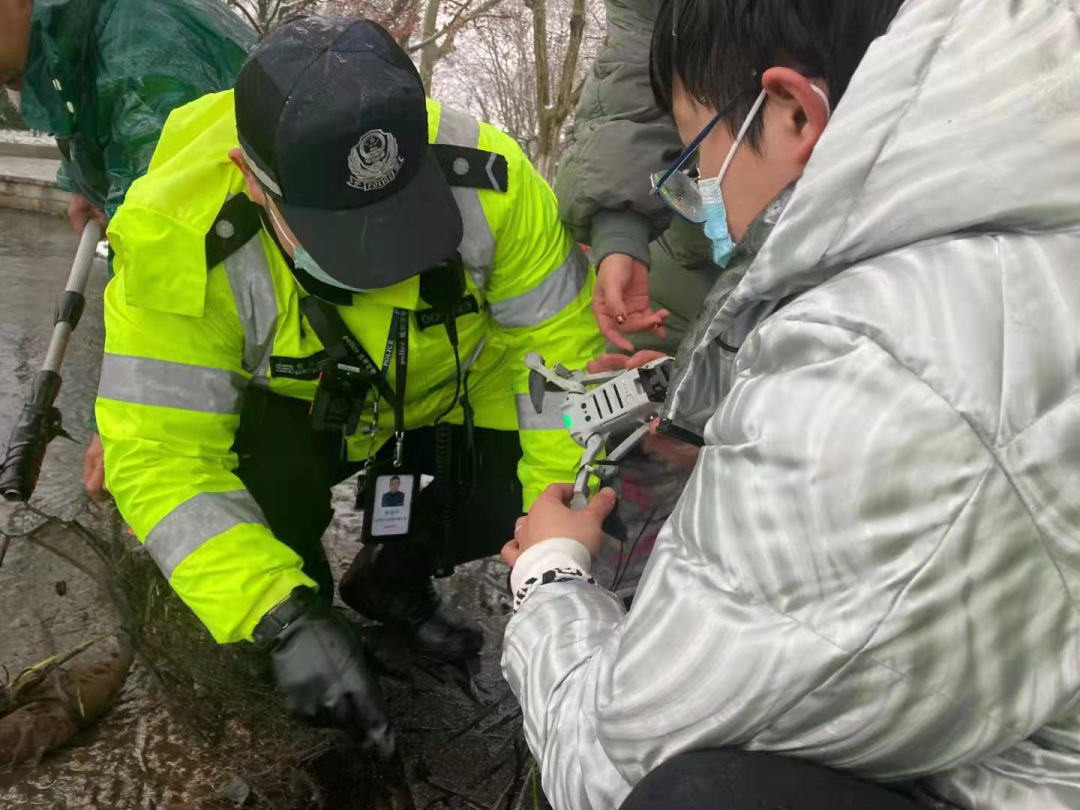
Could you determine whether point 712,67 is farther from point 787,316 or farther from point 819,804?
point 819,804

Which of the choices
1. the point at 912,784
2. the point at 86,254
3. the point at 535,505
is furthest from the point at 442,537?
the point at 912,784

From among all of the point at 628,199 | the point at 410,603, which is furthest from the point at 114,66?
the point at 410,603

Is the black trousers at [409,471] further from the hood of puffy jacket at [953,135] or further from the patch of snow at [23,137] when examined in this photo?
the patch of snow at [23,137]

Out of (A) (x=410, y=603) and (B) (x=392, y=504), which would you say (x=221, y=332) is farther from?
(A) (x=410, y=603)

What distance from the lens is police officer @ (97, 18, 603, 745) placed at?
5.36 ft

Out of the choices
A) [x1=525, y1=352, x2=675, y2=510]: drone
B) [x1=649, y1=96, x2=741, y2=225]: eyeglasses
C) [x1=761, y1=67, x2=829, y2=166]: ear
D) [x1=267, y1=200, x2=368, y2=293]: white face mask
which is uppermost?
[x1=761, y1=67, x2=829, y2=166]: ear

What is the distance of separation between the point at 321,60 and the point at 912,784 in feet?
4.91

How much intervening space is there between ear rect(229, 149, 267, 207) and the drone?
0.76 metres

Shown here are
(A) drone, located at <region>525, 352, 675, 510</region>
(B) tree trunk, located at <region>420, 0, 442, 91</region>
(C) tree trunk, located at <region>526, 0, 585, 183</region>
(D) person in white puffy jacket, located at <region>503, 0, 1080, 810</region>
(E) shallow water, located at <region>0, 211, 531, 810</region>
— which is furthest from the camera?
(B) tree trunk, located at <region>420, 0, 442, 91</region>

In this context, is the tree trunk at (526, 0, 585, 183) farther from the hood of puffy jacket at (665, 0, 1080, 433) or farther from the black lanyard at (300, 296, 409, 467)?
the hood of puffy jacket at (665, 0, 1080, 433)

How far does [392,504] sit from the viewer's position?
241 centimetres

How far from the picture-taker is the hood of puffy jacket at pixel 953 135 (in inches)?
29.9

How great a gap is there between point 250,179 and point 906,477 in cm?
144

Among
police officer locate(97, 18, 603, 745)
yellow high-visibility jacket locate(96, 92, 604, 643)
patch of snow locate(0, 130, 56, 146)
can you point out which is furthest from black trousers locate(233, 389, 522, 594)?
patch of snow locate(0, 130, 56, 146)
